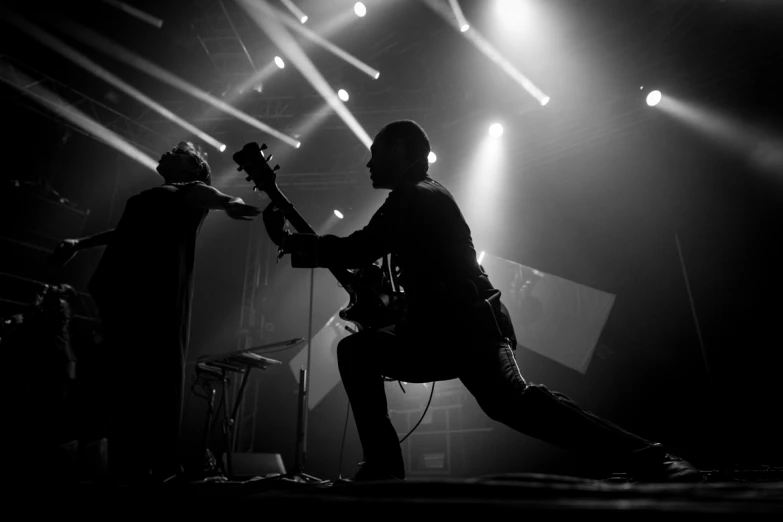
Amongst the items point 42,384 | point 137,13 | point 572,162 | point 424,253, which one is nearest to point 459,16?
point 572,162

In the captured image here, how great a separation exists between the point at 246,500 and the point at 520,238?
7727mm

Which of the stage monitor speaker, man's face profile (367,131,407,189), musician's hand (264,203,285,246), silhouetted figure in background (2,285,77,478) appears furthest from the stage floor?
the stage monitor speaker

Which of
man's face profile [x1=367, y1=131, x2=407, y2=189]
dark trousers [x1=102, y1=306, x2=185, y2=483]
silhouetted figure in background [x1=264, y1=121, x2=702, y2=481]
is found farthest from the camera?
man's face profile [x1=367, y1=131, x2=407, y2=189]

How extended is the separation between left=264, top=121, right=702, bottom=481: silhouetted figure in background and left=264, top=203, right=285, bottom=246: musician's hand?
85mm

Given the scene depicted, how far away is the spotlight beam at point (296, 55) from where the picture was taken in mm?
6527

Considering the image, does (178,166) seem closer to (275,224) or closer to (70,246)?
(275,224)

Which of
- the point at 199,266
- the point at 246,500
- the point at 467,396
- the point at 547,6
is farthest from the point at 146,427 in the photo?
the point at 199,266

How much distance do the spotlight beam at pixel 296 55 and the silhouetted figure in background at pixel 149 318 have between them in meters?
4.87

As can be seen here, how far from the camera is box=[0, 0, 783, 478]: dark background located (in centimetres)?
599

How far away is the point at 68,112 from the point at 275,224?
660 centimetres

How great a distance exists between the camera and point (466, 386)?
2008mm

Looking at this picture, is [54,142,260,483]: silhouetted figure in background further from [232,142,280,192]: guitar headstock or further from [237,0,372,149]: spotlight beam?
[237,0,372,149]: spotlight beam

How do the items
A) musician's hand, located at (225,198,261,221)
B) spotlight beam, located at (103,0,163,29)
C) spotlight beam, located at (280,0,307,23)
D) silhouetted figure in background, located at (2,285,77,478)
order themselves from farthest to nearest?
spotlight beam, located at (280,0,307,23) < spotlight beam, located at (103,0,163,29) < silhouetted figure in background, located at (2,285,77,478) < musician's hand, located at (225,198,261,221)

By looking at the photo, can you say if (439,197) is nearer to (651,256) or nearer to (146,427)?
(146,427)
